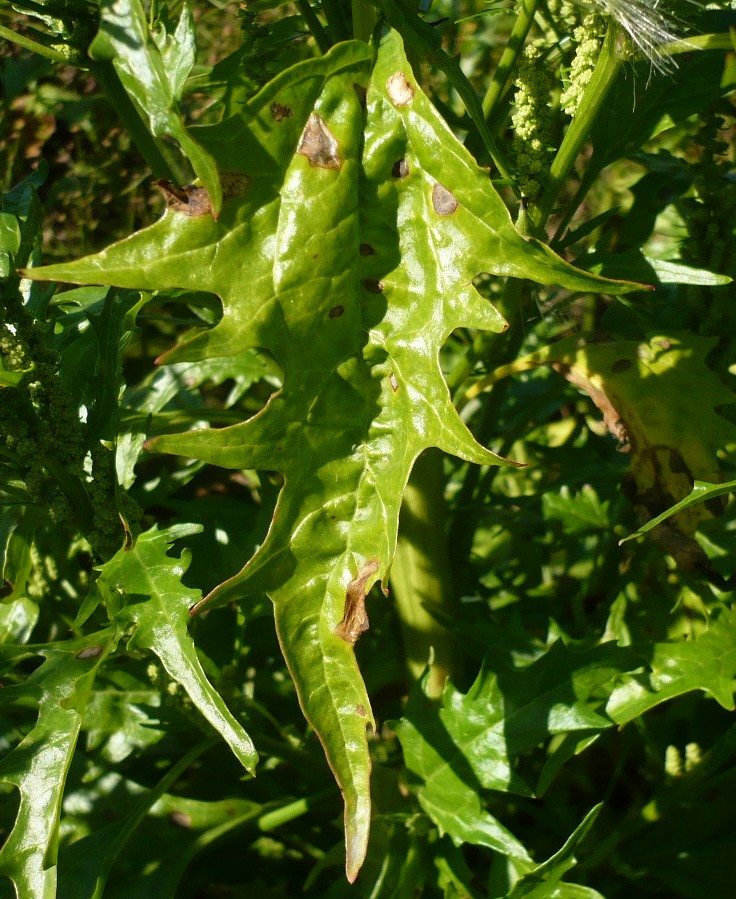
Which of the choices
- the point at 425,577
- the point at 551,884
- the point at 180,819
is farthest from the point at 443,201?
the point at 180,819

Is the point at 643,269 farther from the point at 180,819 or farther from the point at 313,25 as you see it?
the point at 180,819

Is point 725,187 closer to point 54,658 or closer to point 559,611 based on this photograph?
point 559,611

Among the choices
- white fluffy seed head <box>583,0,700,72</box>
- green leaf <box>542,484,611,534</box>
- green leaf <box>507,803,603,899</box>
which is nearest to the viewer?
white fluffy seed head <box>583,0,700,72</box>

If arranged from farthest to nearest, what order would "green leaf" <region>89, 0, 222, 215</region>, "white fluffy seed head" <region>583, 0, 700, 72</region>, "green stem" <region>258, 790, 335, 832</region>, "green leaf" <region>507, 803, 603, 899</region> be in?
"green stem" <region>258, 790, 335, 832</region>
"green leaf" <region>507, 803, 603, 899</region>
"white fluffy seed head" <region>583, 0, 700, 72</region>
"green leaf" <region>89, 0, 222, 215</region>

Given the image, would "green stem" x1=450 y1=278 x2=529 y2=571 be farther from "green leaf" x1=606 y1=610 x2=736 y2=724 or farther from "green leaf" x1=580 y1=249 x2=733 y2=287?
"green leaf" x1=606 y1=610 x2=736 y2=724

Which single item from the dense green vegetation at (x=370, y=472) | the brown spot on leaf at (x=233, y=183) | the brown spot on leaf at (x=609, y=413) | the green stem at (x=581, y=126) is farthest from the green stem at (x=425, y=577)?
the brown spot on leaf at (x=233, y=183)

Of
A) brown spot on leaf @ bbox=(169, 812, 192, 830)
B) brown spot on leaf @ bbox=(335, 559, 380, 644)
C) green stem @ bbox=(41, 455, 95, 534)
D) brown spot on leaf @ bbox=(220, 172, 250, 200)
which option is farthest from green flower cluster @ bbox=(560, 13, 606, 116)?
brown spot on leaf @ bbox=(169, 812, 192, 830)

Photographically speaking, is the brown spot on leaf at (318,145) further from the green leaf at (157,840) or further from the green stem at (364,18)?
the green leaf at (157,840)
